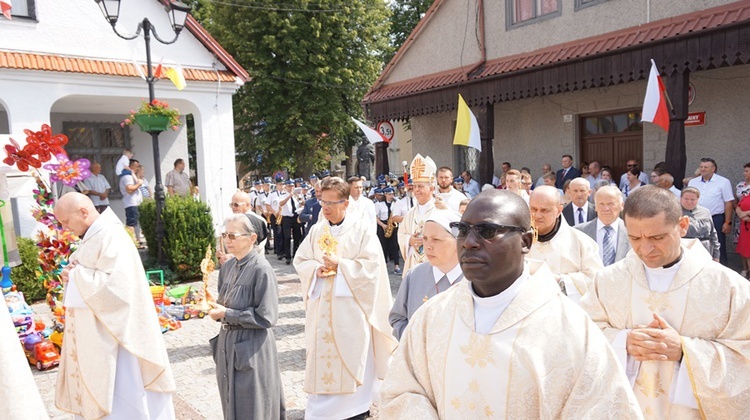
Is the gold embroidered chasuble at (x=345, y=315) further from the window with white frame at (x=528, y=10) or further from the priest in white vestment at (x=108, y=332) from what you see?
the window with white frame at (x=528, y=10)

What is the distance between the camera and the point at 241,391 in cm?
416

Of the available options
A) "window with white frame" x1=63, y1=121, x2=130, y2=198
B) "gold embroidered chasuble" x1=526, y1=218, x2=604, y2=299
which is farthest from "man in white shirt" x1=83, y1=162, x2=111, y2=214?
"gold embroidered chasuble" x1=526, y1=218, x2=604, y2=299

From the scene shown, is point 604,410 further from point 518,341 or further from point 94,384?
point 94,384

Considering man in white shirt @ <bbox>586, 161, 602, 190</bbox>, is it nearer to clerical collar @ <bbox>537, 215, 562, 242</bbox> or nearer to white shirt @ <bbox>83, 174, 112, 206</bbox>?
clerical collar @ <bbox>537, 215, 562, 242</bbox>

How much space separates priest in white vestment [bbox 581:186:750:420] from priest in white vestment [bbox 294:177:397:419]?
2562 millimetres

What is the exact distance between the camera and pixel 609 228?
16.9ft

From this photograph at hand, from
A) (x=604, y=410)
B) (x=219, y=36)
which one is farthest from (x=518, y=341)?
(x=219, y=36)

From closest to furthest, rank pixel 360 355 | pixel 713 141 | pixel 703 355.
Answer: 1. pixel 703 355
2. pixel 360 355
3. pixel 713 141

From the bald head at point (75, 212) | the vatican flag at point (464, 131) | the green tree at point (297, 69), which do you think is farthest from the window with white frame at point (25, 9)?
the green tree at point (297, 69)

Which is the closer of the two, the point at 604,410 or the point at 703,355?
the point at 604,410

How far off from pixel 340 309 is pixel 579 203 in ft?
11.2

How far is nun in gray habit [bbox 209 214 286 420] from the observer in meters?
4.15

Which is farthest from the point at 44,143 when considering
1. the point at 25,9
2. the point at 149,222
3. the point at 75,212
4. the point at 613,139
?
the point at 613,139

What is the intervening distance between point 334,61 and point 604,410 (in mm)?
25894
